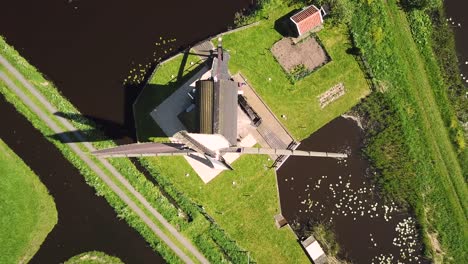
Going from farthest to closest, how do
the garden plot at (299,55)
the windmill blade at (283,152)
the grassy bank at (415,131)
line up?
the grassy bank at (415,131)
the garden plot at (299,55)
the windmill blade at (283,152)

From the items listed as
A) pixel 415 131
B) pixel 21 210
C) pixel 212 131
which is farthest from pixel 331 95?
pixel 21 210

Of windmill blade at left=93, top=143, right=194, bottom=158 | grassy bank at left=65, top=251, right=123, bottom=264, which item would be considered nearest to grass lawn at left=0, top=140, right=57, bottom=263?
grassy bank at left=65, top=251, right=123, bottom=264

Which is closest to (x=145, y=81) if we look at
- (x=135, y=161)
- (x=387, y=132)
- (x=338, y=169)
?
(x=135, y=161)

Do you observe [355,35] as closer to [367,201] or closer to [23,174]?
[367,201]

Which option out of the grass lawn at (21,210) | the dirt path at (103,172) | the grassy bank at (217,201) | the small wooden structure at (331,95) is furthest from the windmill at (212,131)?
the small wooden structure at (331,95)

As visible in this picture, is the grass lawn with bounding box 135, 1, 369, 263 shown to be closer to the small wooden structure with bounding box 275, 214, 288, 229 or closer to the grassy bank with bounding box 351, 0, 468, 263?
the small wooden structure with bounding box 275, 214, 288, 229

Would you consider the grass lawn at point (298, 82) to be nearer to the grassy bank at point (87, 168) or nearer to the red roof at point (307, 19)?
the red roof at point (307, 19)
